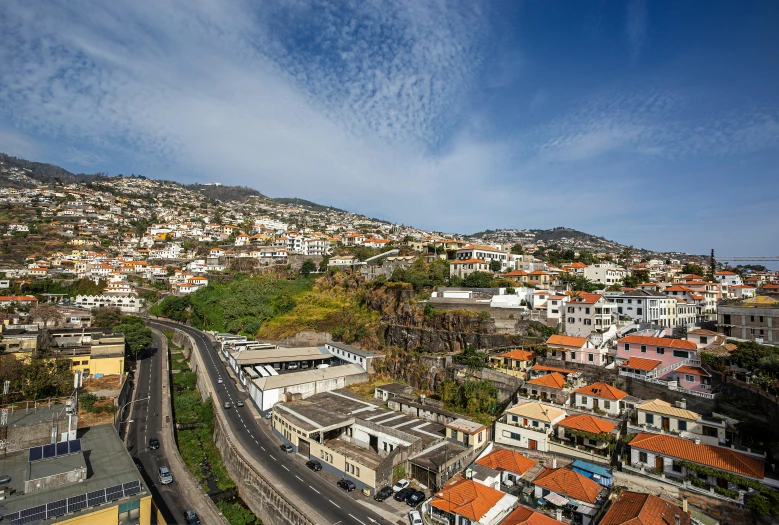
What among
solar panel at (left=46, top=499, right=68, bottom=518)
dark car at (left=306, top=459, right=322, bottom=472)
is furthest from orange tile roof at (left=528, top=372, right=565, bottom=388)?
solar panel at (left=46, top=499, right=68, bottom=518)

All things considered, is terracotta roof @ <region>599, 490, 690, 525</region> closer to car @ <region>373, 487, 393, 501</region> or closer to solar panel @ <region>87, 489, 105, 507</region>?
car @ <region>373, 487, 393, 501</region>

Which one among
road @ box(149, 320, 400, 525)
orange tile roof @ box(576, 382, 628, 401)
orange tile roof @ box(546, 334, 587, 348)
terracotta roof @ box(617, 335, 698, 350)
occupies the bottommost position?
road @ box(149, 320, 400, 525)

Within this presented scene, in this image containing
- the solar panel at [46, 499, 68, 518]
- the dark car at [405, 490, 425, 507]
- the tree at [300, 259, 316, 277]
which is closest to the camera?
the solar panel at [46, 499, 68, 518]

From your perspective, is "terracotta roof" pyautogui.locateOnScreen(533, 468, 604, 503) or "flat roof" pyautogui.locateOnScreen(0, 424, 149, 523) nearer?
"flat roof" pyautogui.locateOnScreen(0, 424, 149, 523)

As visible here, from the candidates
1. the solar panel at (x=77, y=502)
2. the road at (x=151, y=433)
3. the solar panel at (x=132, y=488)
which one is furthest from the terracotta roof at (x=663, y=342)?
the solar panel at (x=77, y=502)

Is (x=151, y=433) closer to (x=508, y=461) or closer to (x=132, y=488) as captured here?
(x=132, y=488)

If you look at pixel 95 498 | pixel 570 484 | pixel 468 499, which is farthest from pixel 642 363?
pixel 95 498

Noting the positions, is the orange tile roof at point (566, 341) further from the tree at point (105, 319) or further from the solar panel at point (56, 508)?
the tree at point (105, 319)
